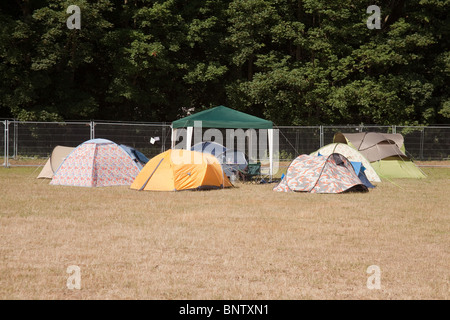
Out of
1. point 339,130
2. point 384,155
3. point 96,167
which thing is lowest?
point 96,167

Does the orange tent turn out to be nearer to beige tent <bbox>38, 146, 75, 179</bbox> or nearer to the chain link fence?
beige tent <bbox>38, 146, 75, 179</bbox>

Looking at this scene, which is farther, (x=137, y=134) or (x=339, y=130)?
(x=339, y=130)

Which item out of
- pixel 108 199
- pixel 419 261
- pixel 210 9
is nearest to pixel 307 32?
pixel 210 9

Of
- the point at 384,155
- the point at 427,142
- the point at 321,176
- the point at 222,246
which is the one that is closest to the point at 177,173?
the point at 321,176

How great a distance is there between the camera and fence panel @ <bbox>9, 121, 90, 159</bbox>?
27047mm

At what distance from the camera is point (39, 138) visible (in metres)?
27.5

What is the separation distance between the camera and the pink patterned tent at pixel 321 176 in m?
16.1

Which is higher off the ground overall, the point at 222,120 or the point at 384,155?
the point at 222,120

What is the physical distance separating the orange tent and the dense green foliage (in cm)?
1444

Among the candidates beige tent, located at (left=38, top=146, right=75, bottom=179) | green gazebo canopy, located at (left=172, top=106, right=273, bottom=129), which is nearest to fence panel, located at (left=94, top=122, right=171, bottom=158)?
beige tent, located at (left=38, top=146, right=75, bottom=179)

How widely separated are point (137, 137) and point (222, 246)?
21.2m

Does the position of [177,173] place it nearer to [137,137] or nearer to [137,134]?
[137,137]
